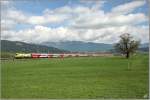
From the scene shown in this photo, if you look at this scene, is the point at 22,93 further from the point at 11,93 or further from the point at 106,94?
the point at 106,94

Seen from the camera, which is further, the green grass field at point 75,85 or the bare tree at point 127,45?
the bare tree at point 127,45

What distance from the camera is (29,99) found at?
9.67 meters

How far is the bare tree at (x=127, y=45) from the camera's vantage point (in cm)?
7969

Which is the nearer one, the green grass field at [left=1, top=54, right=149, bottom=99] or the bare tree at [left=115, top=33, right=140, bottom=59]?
the green grass field at [left=1, top=54, right=149, bottom=99]

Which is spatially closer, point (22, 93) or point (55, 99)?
point (55, 99)

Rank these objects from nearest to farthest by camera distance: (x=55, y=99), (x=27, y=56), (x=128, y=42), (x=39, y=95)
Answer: (x=55, y=99), (x=39, y=95), (x=27, y=56), (x=128, y=42)

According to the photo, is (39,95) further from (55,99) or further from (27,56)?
(27,56)

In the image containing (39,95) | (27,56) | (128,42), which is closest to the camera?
(39,95)

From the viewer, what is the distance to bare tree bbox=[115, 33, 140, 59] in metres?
79.7

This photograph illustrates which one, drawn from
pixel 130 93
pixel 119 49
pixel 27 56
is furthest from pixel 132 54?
pixel 130 93

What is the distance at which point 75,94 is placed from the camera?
11062 millimetres

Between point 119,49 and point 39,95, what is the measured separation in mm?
73262

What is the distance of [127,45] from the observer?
266ft

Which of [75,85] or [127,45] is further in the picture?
[127,45]
